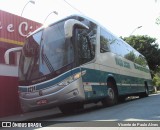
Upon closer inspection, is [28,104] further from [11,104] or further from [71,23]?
[11,104]

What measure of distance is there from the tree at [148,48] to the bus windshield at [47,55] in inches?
1588

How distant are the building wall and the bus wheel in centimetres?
431

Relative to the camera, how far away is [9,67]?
51.0ft

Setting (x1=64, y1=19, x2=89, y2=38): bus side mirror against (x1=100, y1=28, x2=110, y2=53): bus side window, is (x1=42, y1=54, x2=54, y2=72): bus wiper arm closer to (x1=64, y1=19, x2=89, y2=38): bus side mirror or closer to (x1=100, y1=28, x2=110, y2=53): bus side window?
(x1=64, y1=19, x2=89, y2=38): bus side mirror

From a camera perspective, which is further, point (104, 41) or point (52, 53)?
point (104, 41)

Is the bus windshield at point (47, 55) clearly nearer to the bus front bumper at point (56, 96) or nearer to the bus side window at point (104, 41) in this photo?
the bus front bumper at point (56, 96)

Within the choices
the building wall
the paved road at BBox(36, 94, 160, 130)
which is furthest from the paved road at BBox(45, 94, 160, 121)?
the building wall

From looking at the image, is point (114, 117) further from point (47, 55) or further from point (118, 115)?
point (47, 55)

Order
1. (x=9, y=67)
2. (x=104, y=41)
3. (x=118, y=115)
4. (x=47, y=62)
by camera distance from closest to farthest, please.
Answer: (x=118, y=115), (x=47, y=62), (x=104, y=41), (x=9, y=67)

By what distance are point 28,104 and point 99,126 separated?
4368mm

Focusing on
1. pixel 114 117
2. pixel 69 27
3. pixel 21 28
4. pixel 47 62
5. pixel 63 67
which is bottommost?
pixel 114 117

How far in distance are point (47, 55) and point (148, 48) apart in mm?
42099

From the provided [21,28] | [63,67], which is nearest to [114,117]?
[63,67]

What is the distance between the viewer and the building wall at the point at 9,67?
15000 millimetres
